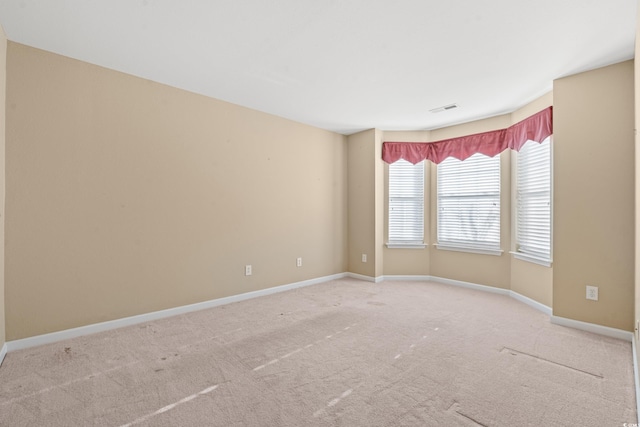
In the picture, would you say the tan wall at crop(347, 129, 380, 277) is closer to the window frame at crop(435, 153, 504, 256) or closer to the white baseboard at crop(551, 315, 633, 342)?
the window frame at crop(435, 153, 504, 256)

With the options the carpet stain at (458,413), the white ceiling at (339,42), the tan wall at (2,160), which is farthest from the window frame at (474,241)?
the tan wall at (2,160)

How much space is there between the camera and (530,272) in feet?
12.3

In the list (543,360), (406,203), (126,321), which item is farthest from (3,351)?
(406,203)

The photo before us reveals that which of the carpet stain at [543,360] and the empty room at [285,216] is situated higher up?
the empty room at [285,216]

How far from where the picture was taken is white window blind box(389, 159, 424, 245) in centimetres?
502

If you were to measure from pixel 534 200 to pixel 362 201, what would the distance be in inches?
92.4

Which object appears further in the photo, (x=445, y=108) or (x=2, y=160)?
(x=445, y=108)

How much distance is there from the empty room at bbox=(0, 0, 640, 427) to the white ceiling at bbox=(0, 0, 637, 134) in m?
0.02

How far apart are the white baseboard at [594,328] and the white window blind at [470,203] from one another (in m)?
1.35

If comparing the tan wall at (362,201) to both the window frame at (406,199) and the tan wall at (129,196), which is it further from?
the tan wall at (129,196)

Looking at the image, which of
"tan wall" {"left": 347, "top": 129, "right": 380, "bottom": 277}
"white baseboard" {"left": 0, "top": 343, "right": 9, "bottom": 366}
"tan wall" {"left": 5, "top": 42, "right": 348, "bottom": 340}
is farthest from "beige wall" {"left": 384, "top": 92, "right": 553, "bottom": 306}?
"white baseboard" {"left": 0, "top": 343, "right": 9, "bottom": 366}

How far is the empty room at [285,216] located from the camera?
195 cm

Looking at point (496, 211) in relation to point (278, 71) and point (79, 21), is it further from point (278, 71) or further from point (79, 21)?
point (79, 21)

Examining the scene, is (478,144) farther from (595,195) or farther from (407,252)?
(407,252)
